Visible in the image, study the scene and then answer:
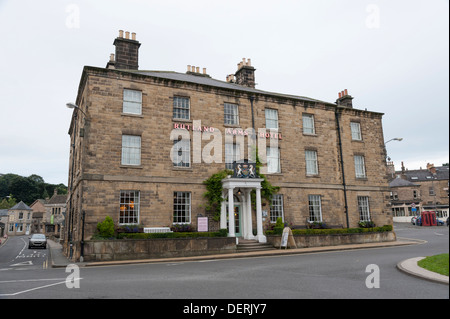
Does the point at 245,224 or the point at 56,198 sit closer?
the point at 245,224

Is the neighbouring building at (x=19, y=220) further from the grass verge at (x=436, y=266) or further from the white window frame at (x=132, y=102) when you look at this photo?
the grass verge at (x=436, y=266)

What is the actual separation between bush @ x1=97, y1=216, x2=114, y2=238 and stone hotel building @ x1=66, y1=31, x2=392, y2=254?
645 mm

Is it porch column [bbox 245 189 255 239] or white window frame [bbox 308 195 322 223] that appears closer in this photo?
porch column [bbox 245 189 255 239]

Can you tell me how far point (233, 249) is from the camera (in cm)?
1919

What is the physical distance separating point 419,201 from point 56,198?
79.9 metres

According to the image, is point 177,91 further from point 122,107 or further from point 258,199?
point 258,199

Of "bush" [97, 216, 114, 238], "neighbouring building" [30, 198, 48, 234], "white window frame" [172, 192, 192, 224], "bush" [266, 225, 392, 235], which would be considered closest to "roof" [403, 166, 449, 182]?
"bush" [266, 225, 392, 235]

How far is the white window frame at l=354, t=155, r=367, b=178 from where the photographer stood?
27359mm

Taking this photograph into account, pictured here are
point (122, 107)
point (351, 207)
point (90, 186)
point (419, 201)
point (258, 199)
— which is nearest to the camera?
point (90, 186)

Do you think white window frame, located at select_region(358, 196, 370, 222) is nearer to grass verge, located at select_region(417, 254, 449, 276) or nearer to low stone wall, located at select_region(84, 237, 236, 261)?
low stone wall, located at select_region(84, 237, 236, 261)

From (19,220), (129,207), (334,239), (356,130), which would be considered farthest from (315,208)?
(19,220)

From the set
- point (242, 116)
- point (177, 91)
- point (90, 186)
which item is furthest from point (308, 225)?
point (90, 186)

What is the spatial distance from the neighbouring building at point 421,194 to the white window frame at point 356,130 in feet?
145

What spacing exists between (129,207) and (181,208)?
3.18 m
